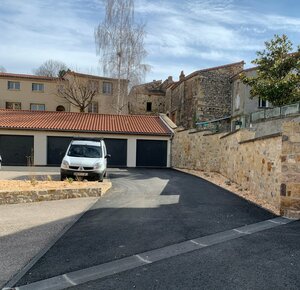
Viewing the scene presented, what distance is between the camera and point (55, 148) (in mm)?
24969

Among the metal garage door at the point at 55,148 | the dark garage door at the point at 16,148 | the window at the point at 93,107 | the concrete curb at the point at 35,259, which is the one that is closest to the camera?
the concrete curb at the point at 35,259

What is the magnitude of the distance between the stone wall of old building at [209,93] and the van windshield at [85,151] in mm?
16568

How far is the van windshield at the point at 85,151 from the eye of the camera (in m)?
15.3

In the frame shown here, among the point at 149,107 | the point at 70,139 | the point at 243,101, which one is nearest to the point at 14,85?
the point at 149,107

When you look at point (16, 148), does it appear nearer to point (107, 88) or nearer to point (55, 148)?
point (55, 148)

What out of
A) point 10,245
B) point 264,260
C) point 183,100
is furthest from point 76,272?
point 183,100

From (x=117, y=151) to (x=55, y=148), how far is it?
15.2 ft

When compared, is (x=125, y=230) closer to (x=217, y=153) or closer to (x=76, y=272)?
(x=76, y=272)

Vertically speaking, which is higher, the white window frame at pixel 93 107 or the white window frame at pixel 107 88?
the white window frame at pixel 107 88

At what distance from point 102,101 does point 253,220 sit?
108 ft

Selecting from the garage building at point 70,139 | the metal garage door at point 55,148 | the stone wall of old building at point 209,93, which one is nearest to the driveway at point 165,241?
the garage building at point 70,139

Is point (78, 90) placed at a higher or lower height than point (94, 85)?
lower

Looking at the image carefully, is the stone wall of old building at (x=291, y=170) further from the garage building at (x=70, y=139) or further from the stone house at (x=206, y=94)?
the stone house at (x=206, y=94)

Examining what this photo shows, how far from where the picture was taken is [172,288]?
4.30 m
